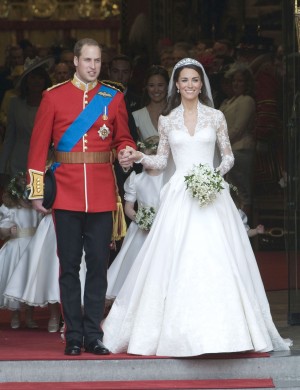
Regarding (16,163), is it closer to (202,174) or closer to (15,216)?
(15,216)

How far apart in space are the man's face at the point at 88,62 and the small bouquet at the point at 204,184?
0.89m

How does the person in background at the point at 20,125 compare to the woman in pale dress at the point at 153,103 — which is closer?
the woman in pale dress at the point at 153,103

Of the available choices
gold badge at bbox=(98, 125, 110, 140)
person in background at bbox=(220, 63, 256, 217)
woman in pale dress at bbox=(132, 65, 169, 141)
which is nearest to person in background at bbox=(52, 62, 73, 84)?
woman in pale dress at bbox=(132, 65, 169, 141)

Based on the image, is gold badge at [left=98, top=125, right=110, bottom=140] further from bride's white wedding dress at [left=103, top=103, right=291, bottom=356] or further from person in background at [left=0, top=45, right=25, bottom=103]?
person in background at [left=0, top=45, right=25, bottom=103]

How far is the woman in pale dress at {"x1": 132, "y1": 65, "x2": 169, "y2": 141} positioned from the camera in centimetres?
1148

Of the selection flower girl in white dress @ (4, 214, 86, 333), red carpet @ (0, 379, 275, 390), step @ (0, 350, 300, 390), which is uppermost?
flower girl in white dress @ (4, 214, 86, 333)

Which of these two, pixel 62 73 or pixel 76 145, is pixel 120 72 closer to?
pixel 62 73

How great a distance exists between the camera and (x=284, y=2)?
10719 millimetres

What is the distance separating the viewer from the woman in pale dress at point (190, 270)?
8977 mm

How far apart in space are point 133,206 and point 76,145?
1813mm

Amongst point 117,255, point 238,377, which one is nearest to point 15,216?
point 117,255

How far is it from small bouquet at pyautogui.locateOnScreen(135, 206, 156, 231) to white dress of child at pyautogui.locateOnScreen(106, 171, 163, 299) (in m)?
0.12

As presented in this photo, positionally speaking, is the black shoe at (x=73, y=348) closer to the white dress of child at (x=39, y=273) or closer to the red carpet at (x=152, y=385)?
the red carpet at (x=152, y=385)

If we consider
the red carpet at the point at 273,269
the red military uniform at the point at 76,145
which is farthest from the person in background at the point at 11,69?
the red military uniform at the point at 76,145
